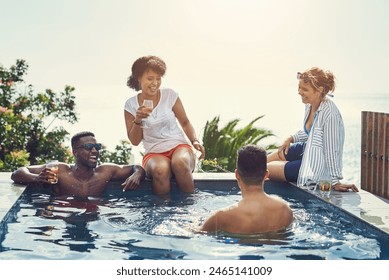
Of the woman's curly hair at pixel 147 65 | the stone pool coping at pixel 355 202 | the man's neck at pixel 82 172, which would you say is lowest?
the stone pool coping at pixel 355 202

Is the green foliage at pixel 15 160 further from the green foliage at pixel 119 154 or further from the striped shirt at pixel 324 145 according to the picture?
the striped shirt at pixel 324 145

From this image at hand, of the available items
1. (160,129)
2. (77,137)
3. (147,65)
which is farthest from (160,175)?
(147,65)

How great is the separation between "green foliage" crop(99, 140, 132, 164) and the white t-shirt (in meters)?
3.99

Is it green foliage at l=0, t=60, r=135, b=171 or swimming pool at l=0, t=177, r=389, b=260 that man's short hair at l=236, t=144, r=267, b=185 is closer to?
swimming pool at l=0, t=177, r=389, b=260

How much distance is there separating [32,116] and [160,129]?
459cm

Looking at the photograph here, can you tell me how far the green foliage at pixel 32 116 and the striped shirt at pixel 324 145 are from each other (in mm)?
5222

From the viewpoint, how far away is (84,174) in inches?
287

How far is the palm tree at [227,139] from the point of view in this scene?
1111 cm

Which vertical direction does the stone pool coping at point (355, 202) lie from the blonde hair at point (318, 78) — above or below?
below

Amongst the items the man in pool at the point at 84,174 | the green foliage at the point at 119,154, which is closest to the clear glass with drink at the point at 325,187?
the man in pool at the point at 84,174

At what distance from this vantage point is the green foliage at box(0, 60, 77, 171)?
11391 mm

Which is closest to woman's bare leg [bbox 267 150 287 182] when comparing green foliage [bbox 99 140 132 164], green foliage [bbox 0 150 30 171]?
green foliage [bbox 99 140 132 164]

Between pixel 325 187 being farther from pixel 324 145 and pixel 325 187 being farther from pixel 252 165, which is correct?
pixel 252 165

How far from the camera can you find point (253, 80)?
1512 cm
